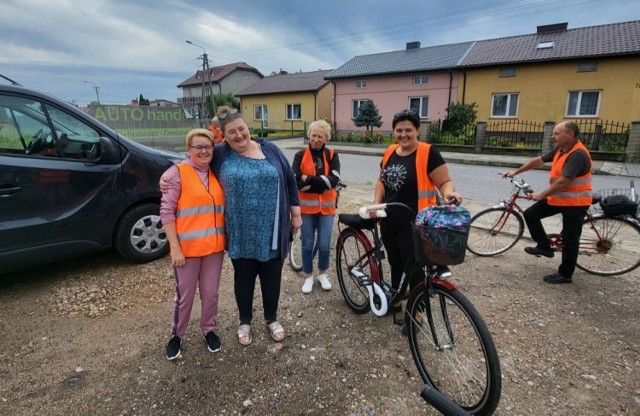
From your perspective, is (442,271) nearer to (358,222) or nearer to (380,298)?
(380,298)

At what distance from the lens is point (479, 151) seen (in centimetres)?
1602

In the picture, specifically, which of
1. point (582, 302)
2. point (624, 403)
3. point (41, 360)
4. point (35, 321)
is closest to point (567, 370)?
point (624, 403)

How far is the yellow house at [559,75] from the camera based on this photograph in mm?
17859

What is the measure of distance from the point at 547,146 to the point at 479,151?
2.55m

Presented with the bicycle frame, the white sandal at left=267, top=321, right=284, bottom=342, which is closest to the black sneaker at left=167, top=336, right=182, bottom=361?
the white sandal at left=267, top=321, right=284, bottom=342

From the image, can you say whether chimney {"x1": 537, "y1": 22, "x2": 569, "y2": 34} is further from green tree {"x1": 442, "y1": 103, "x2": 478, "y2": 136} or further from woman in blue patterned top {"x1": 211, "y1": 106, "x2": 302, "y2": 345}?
woman in blue patterned top {"x1": 211, "y1": 106, "x2": 302, "y2": 345}

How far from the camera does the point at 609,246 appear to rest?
409cm

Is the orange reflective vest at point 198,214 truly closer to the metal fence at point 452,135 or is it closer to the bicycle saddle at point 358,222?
the bicycle saddle at point 358,222

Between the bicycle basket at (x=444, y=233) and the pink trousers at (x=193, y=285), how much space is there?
4.71 ft

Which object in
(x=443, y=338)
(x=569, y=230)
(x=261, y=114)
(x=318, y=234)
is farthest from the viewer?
(x=261, y=114)

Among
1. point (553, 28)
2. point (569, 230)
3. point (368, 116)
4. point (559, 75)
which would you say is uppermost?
point (553, 28)

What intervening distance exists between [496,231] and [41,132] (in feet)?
17.3

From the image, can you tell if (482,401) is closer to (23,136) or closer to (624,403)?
(624,403)

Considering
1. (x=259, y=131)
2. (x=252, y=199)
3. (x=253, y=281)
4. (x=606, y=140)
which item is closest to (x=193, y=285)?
(x=253, y=281)
